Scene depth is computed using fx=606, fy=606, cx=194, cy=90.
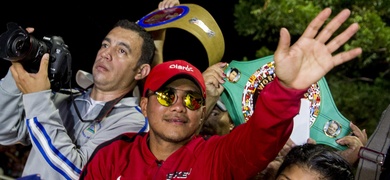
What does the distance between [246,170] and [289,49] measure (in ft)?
1.38

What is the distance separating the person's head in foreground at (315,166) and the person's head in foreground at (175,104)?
15.4 inches

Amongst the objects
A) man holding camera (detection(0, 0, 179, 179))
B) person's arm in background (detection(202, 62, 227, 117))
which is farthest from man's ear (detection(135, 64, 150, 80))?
person's arm in background (detection(202, 62, 227, 117))

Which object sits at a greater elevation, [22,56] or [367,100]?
[22,56]

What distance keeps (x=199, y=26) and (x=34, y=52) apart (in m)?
0.85

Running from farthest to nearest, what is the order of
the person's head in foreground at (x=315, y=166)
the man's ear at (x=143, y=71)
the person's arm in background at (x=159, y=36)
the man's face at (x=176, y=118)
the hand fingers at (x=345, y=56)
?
the person's arm in background at (x=159, y=36) < the man's ear at (x=143, y=71) < the man's face at (x=176, y=118) < the person's head in foreground at (x=315, y=166) < the hand fingers at (x=345, y=56)

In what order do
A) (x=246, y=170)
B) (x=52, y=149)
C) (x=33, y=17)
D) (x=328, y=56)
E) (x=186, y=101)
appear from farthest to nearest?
(x=33, y=17)
(x=52, y=149)
(x=186, y=101)
(x=246, y=170)
(x=328, y=56)

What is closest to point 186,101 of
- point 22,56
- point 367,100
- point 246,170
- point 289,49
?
point 246,170

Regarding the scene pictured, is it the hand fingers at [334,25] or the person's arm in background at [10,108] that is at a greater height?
the hand fingers at [334,25]

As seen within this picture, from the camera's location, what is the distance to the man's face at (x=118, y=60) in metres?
2.89

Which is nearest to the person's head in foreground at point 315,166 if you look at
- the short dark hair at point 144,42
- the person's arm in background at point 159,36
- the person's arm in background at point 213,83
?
the person's arm in background at point 213,83

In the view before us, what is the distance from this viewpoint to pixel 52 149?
8.20 ft

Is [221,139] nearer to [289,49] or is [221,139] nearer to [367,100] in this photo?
[289,49]

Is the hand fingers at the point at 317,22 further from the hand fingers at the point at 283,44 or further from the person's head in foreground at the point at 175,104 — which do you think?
the person's head in foreground at the point at 175,104

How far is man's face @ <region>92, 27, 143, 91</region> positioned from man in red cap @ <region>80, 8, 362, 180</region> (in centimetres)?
42
